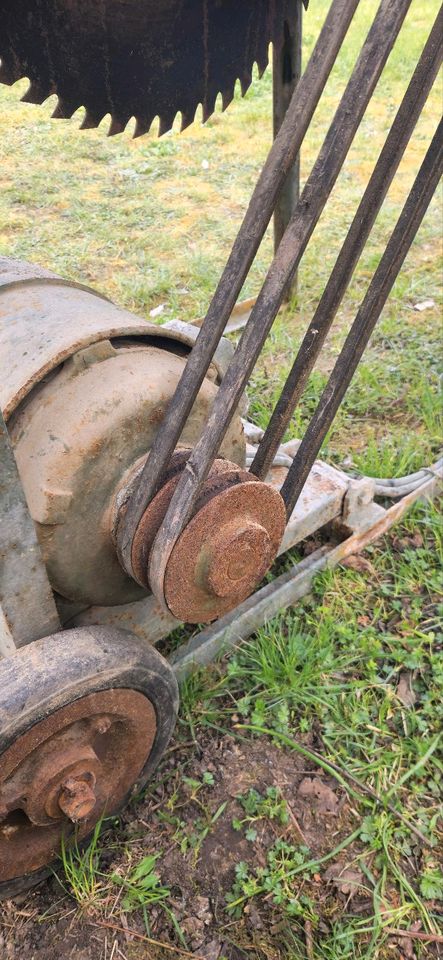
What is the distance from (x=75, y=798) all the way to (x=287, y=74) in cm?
272

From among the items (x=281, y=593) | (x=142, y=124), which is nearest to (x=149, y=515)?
(x=281, y=593)

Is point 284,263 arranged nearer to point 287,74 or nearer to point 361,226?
point 361,226

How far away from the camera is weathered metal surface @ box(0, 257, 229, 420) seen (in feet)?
4.84

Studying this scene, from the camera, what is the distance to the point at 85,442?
148 centimetres

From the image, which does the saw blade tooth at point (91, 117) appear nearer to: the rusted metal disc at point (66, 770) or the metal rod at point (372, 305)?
the metal rod at point (372, 305)

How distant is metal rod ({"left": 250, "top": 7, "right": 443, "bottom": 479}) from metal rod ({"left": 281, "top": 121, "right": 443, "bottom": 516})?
102 millimetres

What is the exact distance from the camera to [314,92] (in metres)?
1.33

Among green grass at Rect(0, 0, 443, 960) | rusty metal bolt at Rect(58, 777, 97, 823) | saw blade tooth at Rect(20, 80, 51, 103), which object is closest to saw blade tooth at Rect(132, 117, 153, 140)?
saw blade tooth at Rect(20, 80, 51, 103)

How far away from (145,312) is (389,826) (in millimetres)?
2773

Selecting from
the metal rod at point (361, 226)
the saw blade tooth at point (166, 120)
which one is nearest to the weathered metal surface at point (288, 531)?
the metal rod at point (361, 226)

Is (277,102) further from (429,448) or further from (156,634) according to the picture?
(156,634)

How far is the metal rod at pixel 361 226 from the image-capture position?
1.47 meters

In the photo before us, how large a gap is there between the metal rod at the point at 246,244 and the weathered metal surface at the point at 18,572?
0.19 m

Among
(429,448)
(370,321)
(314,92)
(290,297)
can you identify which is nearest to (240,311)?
(290,297)
